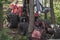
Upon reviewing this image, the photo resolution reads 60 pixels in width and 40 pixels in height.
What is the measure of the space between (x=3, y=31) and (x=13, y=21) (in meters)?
6.52

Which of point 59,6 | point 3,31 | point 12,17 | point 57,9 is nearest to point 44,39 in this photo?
point 12,17

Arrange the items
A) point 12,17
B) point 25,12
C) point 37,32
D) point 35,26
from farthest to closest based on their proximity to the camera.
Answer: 1. point 25,12
2. point 12,17
3. point 35,26
4. point 37,32

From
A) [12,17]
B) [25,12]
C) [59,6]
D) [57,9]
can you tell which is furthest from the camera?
[59,6]

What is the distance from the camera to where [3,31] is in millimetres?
1350

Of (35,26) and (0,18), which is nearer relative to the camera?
(0,18)

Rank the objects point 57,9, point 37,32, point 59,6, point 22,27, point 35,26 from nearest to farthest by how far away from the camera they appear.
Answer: point 37,32
point 35,26
point 22,27
point 57,9
point 59,6

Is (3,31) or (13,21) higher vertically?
→ (3,31)

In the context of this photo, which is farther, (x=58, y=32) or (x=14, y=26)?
(x=14, y=26)

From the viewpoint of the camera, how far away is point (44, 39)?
530 cm

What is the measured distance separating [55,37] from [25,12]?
2804mm

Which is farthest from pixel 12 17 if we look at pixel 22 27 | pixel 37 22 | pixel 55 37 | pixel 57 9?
pixel 57 9

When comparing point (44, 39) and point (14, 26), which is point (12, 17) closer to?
point (14, 26)

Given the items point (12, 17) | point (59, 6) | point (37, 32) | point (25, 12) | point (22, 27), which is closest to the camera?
point (37, 32)

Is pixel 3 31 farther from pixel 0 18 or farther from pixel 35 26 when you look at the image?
pixel 35 26
